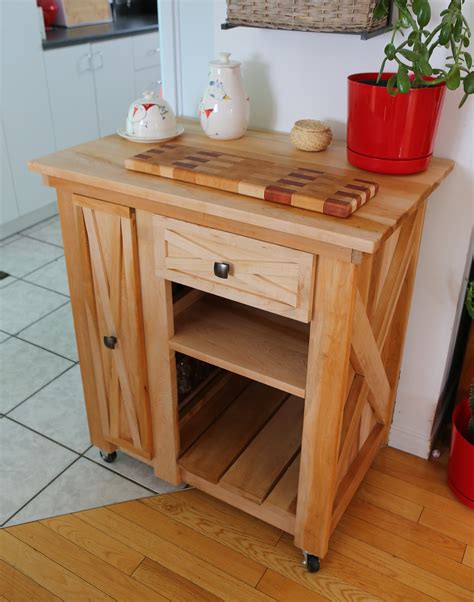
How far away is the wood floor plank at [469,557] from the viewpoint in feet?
5.14

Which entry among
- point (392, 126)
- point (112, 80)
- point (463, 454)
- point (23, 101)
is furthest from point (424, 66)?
point (112, 80)

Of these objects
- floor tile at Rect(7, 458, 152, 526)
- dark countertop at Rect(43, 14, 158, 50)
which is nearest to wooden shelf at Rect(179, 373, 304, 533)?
floor tile at Rect(7, 458, 152, 526)

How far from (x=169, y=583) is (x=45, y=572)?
1.01 ft

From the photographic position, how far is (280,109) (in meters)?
1.62

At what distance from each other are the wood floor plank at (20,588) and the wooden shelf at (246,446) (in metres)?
0.44

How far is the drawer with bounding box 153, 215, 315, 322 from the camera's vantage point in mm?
1186

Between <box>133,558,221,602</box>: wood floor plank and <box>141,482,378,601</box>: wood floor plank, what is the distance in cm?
14

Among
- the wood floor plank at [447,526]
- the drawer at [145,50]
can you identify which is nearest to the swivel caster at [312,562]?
the wood floor plank at [447,526]

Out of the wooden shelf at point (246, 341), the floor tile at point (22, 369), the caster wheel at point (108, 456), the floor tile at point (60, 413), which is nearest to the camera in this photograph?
the wooden shelf at point (246, 341)

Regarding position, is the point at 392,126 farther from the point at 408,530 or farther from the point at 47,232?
the point at 47,232

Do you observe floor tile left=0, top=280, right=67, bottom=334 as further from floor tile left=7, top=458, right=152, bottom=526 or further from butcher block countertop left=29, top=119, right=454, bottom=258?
butcher block countertop left=29, top=119, right=454, bottom=258

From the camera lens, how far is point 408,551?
160 centimetres

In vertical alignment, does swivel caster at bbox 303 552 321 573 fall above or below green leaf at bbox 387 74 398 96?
below

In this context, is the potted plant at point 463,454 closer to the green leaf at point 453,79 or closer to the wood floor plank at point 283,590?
the wood floor plank at point 283,590
